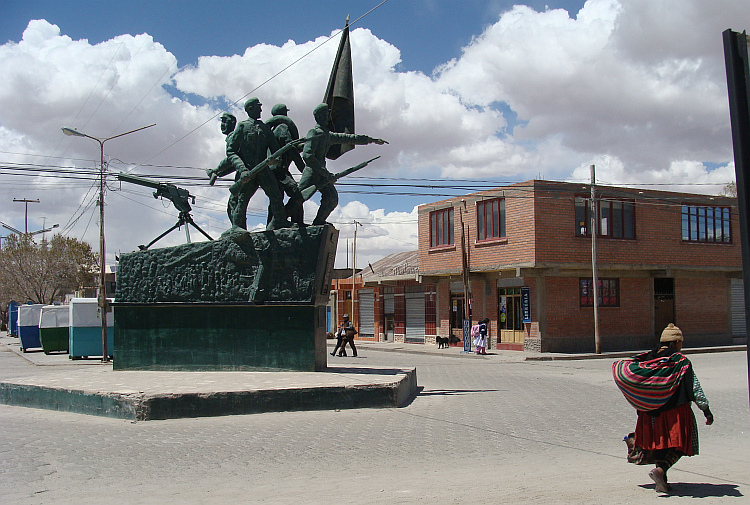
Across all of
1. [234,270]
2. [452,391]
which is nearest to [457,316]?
[452,391]

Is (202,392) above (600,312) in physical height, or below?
below

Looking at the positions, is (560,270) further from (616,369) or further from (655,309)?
(616,369)

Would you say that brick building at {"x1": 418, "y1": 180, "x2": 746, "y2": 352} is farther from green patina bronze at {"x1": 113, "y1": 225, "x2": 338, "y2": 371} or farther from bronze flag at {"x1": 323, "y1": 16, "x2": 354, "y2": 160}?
green patina bronze at {"x1": 113, "y1": 225, "x2": 338, "y2": 371}

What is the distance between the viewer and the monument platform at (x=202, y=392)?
32.0 feet

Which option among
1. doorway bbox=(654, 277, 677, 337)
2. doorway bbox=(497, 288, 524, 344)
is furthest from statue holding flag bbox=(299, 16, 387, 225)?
doorway bbox=(654, 277, 677, 337)

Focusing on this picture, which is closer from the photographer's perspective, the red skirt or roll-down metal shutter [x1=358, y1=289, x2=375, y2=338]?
the red skirt

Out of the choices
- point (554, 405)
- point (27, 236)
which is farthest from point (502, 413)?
point (27, 236)

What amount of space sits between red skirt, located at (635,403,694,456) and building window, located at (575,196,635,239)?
76.5ft

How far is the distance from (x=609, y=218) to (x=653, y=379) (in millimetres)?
24859

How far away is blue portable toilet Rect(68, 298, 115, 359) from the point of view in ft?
82.8

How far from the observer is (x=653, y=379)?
19.4 ft

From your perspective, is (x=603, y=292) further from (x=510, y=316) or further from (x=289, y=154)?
(x=289, y=154)

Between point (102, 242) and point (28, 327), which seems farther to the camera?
point (28, 327)

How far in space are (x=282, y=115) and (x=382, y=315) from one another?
27005 mm
